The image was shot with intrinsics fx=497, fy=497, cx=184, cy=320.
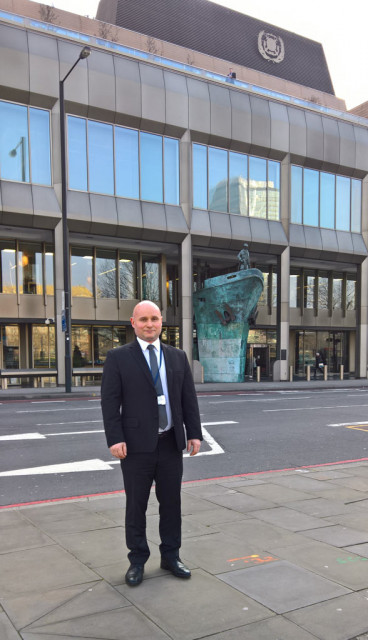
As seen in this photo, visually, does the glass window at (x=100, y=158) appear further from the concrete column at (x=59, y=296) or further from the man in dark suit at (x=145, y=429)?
the man in dark suit at (x=145, y=429)

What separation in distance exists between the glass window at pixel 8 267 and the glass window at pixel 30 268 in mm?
289

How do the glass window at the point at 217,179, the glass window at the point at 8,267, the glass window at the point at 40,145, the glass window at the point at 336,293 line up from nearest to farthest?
the glass window at the point at 40,145 < the glass window at the point at 8,267 < the glass window at the point at 217,179 < the glass window at the point at 336,293

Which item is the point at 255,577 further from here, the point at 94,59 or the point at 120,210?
the point at 94,59

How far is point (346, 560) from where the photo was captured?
3.84 meters

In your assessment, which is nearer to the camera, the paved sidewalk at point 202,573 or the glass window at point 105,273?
the paved sidewalk at point 202,573

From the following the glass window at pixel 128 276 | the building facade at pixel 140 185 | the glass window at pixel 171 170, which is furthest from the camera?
the glass window at pixel 128 276

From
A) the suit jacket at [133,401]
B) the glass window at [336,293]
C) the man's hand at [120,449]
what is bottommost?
the man's hand at [120,449]

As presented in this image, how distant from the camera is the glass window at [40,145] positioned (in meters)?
22.2

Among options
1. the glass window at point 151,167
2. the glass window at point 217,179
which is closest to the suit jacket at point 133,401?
the glass window at point 151,167

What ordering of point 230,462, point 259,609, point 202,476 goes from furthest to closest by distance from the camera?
point 230,462, point 202,476, point 259,609

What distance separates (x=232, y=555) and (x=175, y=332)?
2771 centimetres

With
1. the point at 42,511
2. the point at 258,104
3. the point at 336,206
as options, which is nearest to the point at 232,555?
the point at 42,511

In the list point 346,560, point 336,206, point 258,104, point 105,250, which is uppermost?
point 258,104

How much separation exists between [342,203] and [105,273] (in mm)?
16003
